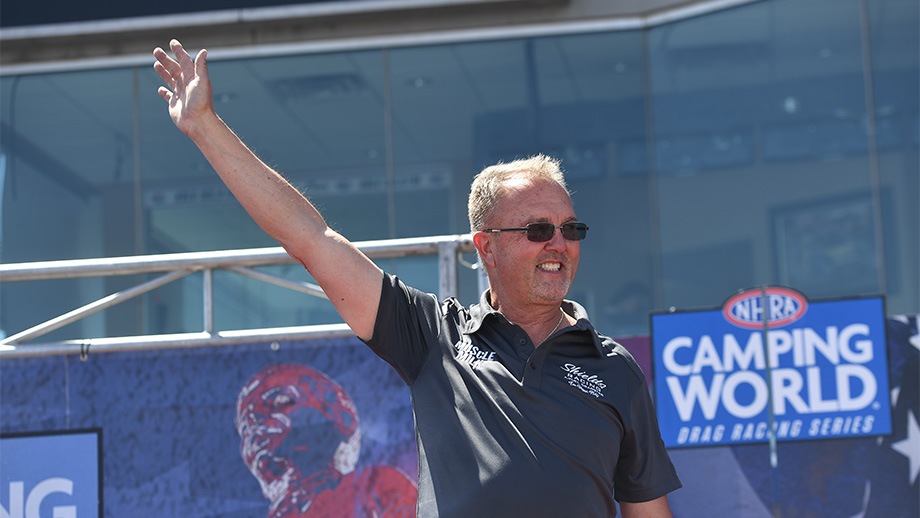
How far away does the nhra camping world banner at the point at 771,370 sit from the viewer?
4.50 m

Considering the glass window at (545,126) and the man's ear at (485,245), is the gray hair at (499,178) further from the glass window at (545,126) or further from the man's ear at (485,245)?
the glass window at (545,126)

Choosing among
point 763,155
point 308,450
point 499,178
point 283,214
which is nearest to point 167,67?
point 283,214

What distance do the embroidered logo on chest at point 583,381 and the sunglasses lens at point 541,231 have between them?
296 millimetres

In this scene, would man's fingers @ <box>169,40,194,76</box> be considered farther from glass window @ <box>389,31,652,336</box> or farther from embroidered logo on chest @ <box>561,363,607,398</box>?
glass window @ <box>389,31,652,336</box>

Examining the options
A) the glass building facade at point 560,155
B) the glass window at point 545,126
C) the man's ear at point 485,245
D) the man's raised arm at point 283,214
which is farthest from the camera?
the glass window at point 545,126

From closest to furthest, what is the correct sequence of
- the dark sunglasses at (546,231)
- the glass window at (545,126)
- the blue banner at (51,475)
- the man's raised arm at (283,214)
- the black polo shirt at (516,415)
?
the black polo shirt at (516,415), the man's raised arm at (283,214), the dark sunglasses at (546,231), the blue banner at (51,475), the glass window at (545,126)

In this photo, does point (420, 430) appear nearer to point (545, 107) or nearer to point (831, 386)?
point (831, 386)

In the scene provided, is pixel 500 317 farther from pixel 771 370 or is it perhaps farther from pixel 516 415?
pixel 771 370

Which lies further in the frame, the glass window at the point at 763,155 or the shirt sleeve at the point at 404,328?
the glass window at the point at 763,155

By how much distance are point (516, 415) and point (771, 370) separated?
2466 millimetres

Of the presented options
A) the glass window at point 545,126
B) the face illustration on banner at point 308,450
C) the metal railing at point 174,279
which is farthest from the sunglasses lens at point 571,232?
the glass window at point 545,126

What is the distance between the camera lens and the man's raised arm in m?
2.48

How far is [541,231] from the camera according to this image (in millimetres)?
2596

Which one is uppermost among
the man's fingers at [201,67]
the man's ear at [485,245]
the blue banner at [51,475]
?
the man's fingers at [201,67]
